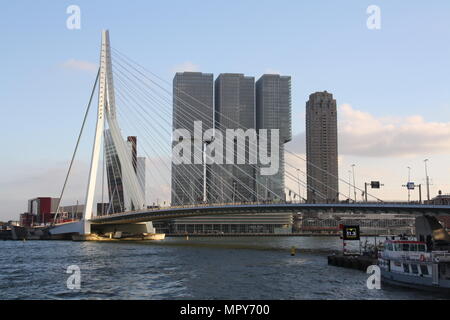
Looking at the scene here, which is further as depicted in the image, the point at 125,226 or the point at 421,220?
the point at 125,226

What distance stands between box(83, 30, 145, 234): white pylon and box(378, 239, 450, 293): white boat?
64.5m

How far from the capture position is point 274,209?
91875 mm

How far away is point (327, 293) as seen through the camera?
38.3 metres

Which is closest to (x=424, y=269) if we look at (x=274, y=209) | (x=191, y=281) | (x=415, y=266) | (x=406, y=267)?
(x=415, y=266)

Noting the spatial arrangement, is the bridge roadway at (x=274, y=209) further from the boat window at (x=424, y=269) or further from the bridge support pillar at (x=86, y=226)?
the boat window at (x=424, y=269)

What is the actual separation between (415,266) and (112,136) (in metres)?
74.9

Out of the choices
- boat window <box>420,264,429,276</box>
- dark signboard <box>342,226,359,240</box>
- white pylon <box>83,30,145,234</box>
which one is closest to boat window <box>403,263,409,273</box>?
boat window <box>420,264,429,276</box>

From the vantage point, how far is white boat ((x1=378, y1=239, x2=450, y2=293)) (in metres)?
38.3

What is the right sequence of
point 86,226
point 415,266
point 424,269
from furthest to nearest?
point 86,226 → point 415,266 → point 424,269

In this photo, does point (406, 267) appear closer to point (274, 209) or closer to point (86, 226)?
point (274, 209)
